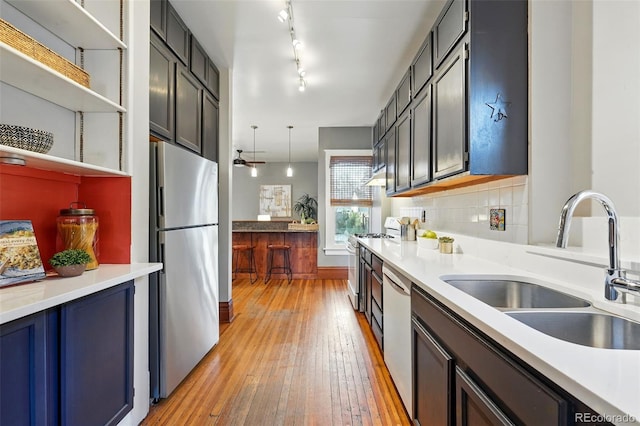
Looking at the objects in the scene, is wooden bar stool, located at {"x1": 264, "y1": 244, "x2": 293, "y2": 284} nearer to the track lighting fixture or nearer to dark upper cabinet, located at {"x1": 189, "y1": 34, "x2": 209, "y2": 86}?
the track lighting fixture

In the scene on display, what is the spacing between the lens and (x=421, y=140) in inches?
103

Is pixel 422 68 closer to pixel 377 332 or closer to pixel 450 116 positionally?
pixel 450 116

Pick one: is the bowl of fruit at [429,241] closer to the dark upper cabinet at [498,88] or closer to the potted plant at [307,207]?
the dark upper cabinet at [498,88]

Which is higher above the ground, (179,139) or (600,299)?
(179,139)

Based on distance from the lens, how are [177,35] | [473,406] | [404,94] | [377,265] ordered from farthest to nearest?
[404,94] → [377,265] → [177,35] → [473,406]

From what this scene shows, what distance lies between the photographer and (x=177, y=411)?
194cm

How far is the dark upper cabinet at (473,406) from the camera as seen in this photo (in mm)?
890

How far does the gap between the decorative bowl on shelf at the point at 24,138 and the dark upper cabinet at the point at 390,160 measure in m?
3.03

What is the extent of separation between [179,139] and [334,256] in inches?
147

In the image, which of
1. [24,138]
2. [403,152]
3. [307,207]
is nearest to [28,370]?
[24,138]

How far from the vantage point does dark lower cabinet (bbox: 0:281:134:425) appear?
1018 mm

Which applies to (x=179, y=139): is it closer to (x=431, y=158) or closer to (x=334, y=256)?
(x=431, y=158)

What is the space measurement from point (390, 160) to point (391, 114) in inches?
20.9

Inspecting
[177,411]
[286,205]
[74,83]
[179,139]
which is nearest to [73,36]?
[74,83]
